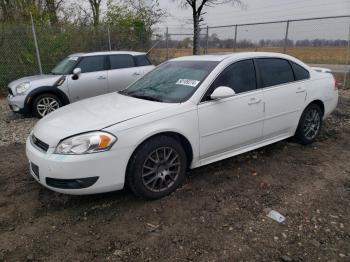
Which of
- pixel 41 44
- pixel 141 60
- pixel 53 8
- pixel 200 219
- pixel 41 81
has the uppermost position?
pixel 53 8

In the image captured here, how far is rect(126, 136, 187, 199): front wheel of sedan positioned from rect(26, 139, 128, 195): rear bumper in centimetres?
14

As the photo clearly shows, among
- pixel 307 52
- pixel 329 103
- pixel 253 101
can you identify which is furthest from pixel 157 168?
pixel 307 52

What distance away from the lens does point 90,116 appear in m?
3.45

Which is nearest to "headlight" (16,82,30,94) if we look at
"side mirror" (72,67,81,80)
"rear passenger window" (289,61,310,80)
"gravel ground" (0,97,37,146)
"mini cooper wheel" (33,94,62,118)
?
"mini cooper wheel" (33,94,62,118)

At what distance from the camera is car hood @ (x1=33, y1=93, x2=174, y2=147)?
3182mm

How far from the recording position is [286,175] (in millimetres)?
4051

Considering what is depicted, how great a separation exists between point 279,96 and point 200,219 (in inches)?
87.1

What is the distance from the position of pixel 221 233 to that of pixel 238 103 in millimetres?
1690

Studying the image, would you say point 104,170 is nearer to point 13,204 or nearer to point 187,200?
point 187,200

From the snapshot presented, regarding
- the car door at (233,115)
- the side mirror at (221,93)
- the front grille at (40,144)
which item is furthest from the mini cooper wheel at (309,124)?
the front grille at (40,144)

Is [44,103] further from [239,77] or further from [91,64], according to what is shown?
[239,77]

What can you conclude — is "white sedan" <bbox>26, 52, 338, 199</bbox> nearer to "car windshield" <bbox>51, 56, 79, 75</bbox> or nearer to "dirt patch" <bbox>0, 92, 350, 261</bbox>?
"dirt patch" <bbox>0, 92, 350, 261</bbox>

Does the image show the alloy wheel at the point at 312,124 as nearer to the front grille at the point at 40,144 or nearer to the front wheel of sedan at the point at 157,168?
the front wheel of sedan at the point at 157,168

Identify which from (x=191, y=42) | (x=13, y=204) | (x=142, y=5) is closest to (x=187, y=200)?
(x=13, y=204)
